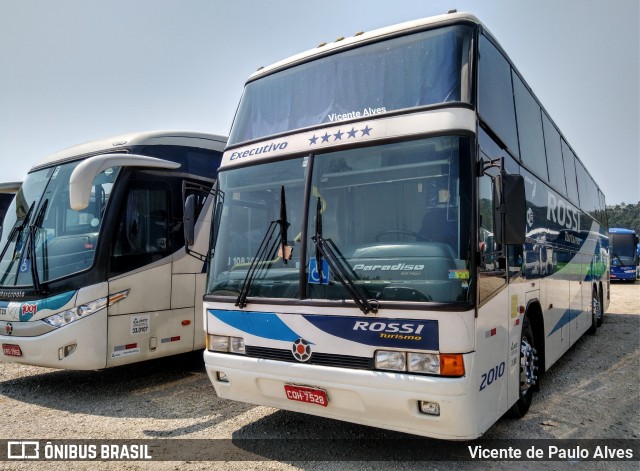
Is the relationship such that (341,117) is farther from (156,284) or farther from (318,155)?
(156,284)

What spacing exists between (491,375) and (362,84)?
8.92 ft

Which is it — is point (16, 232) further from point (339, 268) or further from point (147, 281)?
point (339, 268)

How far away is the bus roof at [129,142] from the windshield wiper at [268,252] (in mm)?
3623

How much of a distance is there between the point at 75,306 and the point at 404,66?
15.6ft

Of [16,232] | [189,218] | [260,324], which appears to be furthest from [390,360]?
[16,232]

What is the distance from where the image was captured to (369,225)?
4207mm

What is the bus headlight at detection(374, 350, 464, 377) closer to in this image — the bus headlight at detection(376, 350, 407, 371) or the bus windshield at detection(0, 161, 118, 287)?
the bus headlight at detection(376, 350, 407, 371)

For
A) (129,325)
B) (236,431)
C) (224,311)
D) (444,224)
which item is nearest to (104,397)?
(129,325)

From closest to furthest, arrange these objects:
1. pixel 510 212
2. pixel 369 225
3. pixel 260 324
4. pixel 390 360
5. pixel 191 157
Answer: pixel 390 360, pixel 510 212, pixel 369 225, pixel 260 324, pixel 191 157

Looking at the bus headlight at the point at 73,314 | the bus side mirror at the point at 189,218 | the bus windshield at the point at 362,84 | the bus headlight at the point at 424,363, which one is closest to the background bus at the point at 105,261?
the bus headlight at the point at 73,314

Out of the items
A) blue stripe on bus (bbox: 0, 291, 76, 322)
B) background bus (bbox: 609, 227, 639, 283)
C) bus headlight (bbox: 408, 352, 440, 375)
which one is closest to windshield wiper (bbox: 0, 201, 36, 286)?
blue stripe on bus (bbox: 0, 291, 76, 322)

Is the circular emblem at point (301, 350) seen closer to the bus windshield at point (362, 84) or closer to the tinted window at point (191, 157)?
the bus windshield at point (362, 84)

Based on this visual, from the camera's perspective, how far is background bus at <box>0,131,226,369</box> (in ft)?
20.9

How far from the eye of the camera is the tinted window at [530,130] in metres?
5.80
